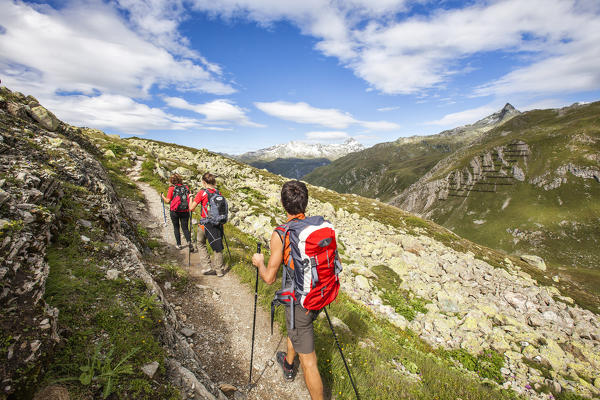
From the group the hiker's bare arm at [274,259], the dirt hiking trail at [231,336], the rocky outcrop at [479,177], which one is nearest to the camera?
the hiker's bare arm at [274,259]

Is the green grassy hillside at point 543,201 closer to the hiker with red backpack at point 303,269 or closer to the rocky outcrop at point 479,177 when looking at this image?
the rocky outcrop at point 479,177

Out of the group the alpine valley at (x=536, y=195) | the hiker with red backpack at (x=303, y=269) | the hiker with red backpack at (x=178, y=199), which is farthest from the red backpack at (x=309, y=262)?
the alpine valley at (x=536, y=195)

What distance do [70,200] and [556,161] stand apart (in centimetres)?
21805

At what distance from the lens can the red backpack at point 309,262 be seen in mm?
4492

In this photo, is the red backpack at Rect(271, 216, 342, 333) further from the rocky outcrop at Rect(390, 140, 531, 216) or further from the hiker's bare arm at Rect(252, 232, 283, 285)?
the rocky outcrop at Rect(390, 140, 531, 216)

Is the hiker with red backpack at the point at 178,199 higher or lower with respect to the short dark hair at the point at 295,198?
lower

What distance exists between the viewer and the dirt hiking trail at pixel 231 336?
5969 mm

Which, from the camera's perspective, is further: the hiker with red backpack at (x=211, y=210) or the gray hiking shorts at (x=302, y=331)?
the hiker with red backpack at (x=211, y=210)

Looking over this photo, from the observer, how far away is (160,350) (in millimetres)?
4461

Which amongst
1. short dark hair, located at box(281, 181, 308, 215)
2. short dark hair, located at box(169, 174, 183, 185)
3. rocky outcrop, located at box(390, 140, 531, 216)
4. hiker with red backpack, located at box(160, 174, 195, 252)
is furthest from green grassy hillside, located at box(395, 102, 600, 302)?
short dark hair, located at box(169, 174, 183, 185)

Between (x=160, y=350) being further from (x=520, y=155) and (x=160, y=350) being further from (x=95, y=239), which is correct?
(x=520, y=155)

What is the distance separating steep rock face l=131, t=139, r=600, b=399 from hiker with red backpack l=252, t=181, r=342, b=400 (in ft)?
40.1

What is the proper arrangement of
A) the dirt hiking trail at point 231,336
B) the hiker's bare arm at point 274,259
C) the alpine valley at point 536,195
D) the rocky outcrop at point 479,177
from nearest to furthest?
the hiker's bare arm at point 274,259 → the dirt hiking trail at point 231,336 → the alpine valley at point 536,195 → the rocky outcrop at point 479,177

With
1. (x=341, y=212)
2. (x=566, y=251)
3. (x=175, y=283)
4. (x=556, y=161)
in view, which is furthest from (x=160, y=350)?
(x=556, y=161)
